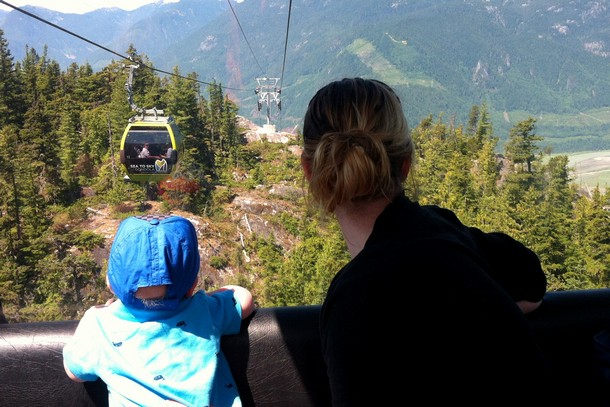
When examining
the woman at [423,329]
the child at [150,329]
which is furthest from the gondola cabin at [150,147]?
the woman at [423,329]

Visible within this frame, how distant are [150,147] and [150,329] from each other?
11.4 m

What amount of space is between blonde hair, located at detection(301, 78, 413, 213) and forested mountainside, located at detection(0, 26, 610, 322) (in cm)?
1302

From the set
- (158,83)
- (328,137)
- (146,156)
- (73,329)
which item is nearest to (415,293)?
(328,137)

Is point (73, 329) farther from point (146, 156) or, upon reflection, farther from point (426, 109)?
point (426, 109)

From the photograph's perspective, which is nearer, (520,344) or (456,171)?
(520,344)

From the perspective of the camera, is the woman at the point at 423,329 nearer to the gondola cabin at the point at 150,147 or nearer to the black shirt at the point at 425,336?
the black shirt at the point at 425,336

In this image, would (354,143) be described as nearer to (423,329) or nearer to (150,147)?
(423,329)

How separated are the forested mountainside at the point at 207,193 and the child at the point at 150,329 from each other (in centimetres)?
1264

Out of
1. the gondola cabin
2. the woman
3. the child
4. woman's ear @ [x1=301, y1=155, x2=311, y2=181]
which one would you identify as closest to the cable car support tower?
the gondola cabin

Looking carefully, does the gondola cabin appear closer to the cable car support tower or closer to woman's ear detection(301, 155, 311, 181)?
woman's ear detection(301, 155, 311, 181)

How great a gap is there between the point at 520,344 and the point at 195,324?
0.72 meters

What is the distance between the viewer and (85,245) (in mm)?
27078

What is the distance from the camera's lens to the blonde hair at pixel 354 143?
32.2 inches

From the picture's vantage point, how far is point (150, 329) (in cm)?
117
